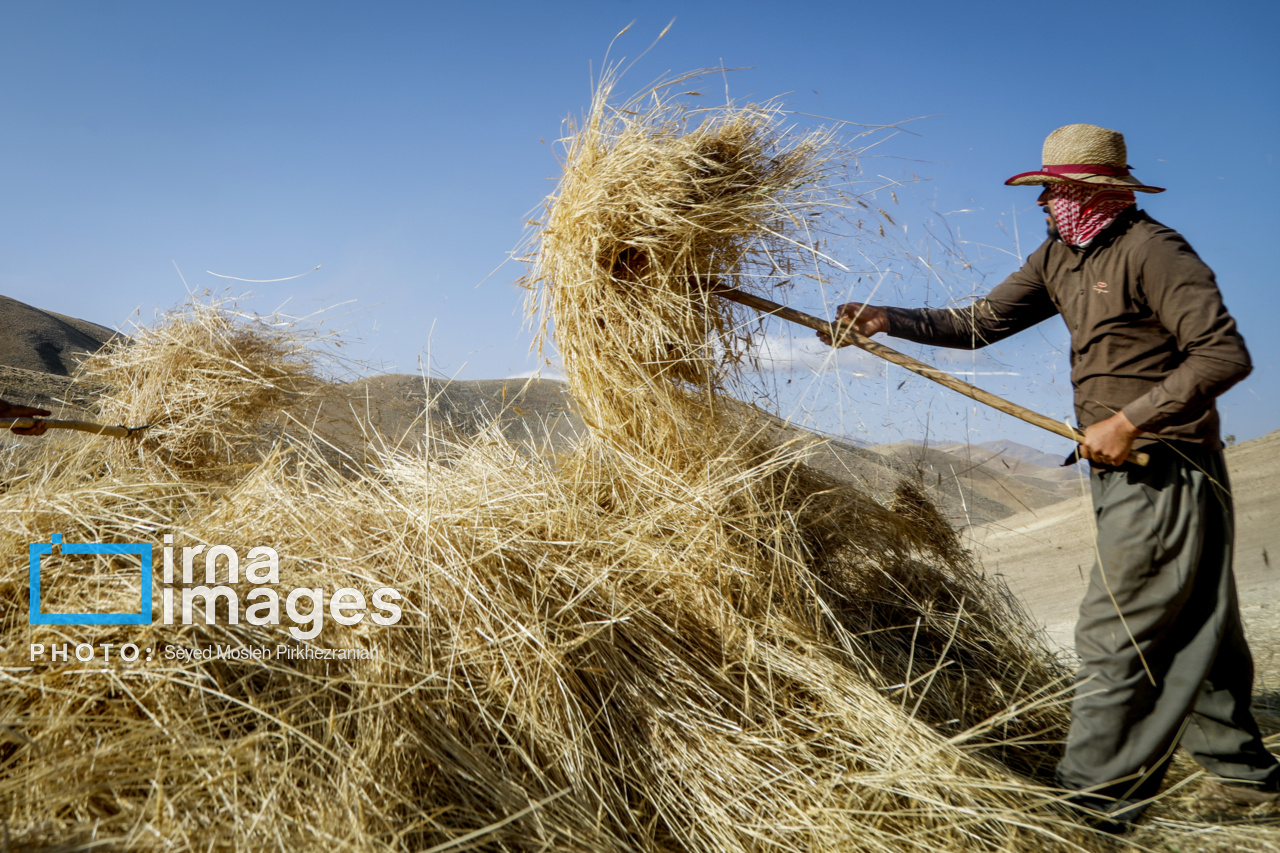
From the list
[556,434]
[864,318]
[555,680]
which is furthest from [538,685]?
[864,318]

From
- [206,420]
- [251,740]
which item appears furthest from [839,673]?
[206,420]

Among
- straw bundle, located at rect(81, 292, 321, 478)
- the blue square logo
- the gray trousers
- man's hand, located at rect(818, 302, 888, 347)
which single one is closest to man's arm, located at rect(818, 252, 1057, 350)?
man's hand, located at rect(818, 302, 888, 347)

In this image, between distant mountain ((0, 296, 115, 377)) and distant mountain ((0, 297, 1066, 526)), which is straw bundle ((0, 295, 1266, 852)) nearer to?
distant mountain ((0, 297, 1066, 526))

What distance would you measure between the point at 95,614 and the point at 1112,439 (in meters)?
2.23

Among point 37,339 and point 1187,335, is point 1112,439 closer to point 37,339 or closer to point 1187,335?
point 1187,335

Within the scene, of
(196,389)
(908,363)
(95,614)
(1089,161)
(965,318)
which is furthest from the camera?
(196,389)

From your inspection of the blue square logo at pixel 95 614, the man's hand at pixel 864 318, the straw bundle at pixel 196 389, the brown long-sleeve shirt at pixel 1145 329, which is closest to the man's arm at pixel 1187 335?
the brown long-sleeve shirt at pixel 1145 329

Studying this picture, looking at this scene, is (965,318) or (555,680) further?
(965,318)

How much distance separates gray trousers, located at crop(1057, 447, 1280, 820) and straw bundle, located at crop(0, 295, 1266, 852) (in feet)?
0.45

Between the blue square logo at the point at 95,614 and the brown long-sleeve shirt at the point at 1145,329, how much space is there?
2.17 meters

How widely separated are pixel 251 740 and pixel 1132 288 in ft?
6.74

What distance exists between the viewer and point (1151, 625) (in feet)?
5.22

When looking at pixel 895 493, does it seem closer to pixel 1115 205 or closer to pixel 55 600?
pixel 1115 205

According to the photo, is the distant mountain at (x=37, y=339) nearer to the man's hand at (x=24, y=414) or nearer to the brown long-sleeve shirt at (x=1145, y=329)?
the man's hand at (x=24, y=414)
